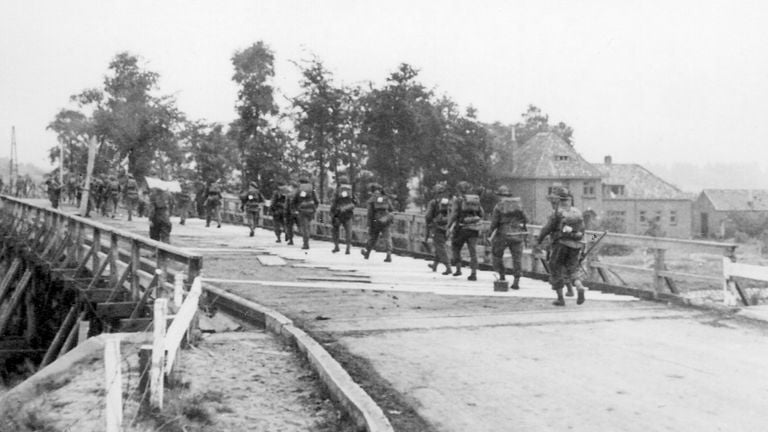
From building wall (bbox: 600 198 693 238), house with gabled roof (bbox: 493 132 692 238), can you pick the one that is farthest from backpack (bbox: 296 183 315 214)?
building wall (bbox: 600 198 693 238)

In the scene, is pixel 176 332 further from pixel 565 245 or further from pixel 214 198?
pixel 214 198

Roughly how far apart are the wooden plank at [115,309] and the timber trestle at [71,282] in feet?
0.04

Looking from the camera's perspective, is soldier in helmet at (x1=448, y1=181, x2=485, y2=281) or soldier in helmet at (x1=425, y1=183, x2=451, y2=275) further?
soldier in helmet at (x1=425, y1=183, x2=451, y2=275)

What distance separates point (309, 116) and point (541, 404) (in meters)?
56.2

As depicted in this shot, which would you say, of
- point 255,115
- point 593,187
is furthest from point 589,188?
point 255,115

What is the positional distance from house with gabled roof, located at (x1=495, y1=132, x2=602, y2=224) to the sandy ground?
6295 centimetres

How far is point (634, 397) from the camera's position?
606 centimetres

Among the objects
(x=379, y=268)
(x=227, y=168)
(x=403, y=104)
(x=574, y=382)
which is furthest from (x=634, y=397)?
(x=227, y=168)

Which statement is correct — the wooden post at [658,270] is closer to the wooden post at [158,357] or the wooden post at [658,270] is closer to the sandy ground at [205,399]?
the sandy ground at [205,399]

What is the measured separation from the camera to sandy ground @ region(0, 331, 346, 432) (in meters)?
5.21

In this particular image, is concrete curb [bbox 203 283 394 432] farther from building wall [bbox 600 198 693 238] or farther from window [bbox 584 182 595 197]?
building wall [bbox 600 198 693 238]

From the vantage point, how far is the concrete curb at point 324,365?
5270 mm

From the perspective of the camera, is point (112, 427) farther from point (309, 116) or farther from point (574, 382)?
point (309, 116)

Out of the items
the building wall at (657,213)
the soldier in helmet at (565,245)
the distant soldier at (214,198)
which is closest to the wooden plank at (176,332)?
the soldier in helmet at (565,245)
